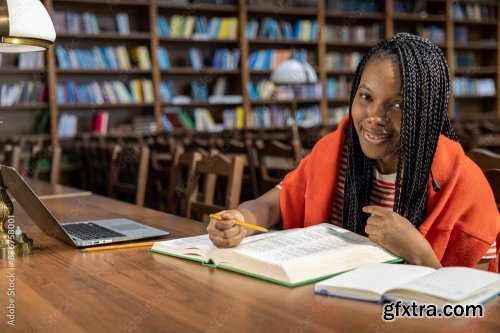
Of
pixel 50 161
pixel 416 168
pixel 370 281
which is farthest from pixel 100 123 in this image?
pixel 370 281

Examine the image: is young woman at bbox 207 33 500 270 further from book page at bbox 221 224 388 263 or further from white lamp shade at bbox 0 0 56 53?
white lamp shade at bbox 0 0 56 53

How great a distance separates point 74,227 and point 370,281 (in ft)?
3.05

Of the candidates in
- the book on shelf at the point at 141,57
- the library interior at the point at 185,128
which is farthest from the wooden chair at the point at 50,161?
the book on shelf at the point at 141,57

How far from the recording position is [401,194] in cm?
138

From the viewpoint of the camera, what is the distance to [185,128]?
694 cm

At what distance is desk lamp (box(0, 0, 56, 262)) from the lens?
132cm

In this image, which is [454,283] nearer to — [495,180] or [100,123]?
[495,180]

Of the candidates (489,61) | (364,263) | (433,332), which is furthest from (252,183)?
(489,61)

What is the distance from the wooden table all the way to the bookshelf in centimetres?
528

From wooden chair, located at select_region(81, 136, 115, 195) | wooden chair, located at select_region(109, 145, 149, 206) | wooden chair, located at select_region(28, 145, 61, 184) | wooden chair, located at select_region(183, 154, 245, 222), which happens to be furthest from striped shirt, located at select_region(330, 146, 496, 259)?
wooden chair, located at select_region(81, 136, 115, 195)

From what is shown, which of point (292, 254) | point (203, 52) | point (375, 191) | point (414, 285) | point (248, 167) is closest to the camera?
point (414, 285)

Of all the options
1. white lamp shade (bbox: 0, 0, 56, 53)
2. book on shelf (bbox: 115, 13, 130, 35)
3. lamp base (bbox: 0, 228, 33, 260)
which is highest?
book on shelf (bbox: 115, 13, 130, 35)

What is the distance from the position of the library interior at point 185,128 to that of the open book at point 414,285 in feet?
0.07

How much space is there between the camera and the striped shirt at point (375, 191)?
4.90 feet
